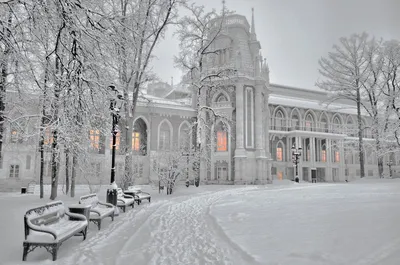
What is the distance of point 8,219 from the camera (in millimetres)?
8344

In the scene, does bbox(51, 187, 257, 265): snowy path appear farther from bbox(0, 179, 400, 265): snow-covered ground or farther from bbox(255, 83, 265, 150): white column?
bbox(255, 83, 265, 150): white column

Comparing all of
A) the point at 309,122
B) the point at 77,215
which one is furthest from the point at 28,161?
the point at 309,122

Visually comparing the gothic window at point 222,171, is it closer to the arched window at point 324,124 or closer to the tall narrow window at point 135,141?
the tall narrow window at point 135,141

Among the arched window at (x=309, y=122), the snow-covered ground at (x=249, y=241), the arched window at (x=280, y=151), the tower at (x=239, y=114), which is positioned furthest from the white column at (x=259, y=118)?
the snow-covered ground at (x=249, y=241)

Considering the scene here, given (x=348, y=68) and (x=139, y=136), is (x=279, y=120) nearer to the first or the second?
(x=348, y=68)

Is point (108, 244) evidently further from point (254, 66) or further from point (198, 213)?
point (254, 66)

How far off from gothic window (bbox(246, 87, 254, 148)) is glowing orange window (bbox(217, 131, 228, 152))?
93.3 inches

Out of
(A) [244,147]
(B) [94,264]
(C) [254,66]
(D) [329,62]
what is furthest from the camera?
(C) [254,66]

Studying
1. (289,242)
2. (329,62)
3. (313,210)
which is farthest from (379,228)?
(329,62)

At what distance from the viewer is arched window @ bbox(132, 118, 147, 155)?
3356 cm

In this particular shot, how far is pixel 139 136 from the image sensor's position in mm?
34000

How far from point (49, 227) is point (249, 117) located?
28810mm

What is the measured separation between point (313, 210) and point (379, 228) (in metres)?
2.84

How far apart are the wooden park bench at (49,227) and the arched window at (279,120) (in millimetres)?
37347
